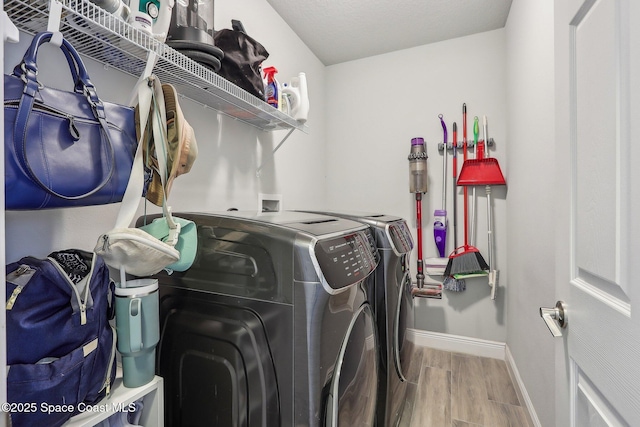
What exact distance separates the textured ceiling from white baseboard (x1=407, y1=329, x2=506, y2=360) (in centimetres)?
247

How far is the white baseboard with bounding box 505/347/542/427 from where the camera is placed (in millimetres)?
1659

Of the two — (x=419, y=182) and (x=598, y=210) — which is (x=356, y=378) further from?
(x=419, y=182)

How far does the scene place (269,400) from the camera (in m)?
0.89

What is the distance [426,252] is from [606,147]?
2.11 metres

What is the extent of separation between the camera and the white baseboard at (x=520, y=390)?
1659mm

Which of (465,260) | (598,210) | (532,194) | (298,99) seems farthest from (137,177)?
(465,260)

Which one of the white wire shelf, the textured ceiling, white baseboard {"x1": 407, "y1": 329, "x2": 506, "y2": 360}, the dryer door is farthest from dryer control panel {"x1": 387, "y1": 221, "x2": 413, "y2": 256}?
the textured ceiling

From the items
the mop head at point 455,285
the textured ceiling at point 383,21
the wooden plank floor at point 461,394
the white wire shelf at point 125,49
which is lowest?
the wooden plank floor at point 461,394

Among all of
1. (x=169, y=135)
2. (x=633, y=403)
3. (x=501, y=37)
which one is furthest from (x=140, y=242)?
(x=501, y=37)

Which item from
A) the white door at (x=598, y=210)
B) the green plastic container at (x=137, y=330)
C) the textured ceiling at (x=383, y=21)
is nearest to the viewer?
the white door at (x=598, y=210)

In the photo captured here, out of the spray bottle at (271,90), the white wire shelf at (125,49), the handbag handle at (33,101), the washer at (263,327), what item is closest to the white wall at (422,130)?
the spray bottle at (271,90)

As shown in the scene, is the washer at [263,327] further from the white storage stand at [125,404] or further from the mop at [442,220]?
the mop at [442,220]

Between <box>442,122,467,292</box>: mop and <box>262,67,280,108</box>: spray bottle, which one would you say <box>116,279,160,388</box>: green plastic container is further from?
<box>442,122,467,292</box>: mop

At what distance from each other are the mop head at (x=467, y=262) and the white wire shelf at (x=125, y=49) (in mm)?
1808
